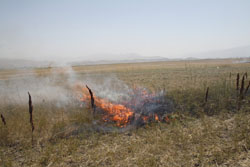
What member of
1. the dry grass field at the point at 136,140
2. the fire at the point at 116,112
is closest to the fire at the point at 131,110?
the fire at the point at 116,112

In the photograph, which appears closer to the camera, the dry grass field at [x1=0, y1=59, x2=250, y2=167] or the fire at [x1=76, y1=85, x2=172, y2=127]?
the dry grass field at [x1=0, y1=59, x2=250, y2=167]

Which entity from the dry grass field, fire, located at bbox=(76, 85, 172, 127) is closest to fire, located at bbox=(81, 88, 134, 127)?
fire, located at bbox=(76, 85, 172, 127)

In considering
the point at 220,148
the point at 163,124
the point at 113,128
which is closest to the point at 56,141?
the point at 113,128

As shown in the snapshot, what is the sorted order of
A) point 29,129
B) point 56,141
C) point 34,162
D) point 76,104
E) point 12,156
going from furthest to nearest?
point 76,104 → point 29,129 → point 56,141 → point 12,156 → point 34,162

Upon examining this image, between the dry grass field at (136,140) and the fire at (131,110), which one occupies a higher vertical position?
the fire at (131,110)

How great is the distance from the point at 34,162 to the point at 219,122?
668cm

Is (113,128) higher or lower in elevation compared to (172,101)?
lower

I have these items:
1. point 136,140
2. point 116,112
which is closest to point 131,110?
point 116,112

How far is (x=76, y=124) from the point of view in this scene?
6.35m

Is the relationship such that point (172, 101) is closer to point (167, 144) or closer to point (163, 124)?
point (163, 124)

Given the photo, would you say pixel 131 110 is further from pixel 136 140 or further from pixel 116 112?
pixel 136 140

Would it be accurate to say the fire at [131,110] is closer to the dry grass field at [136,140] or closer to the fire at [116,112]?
the fire at [116,112]

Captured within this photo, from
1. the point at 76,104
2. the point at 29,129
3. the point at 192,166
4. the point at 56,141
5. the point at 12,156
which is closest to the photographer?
the point at 192,166

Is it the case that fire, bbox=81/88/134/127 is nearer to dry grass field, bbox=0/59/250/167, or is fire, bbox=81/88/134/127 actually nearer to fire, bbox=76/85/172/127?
fire, bbox=76/85/172/127
